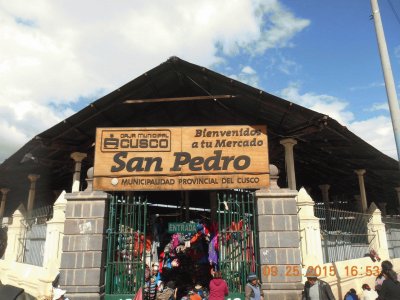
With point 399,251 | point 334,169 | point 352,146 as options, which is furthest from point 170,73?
point 399,251

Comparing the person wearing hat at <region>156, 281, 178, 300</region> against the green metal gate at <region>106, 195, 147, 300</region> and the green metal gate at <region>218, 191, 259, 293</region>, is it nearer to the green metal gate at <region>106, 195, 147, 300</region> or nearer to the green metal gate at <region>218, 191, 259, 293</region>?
the green metal gate at <region>106, 195, 147, 300</region>

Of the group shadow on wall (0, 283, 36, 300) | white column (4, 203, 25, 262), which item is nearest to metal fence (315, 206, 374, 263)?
shadow on wall (0, 283, 36, 300)

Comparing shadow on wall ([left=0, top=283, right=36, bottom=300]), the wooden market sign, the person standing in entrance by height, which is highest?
the wooden market sign

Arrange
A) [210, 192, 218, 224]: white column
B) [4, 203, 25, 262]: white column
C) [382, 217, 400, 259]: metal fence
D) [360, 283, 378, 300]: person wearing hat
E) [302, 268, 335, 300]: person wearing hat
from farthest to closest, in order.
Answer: [382, 217, 400, 259]: metal fence → [4, 203, 25, 262]: white column → [210, 192, 218, 224]: white column → [360, 283, 378, 300]: person wearing hat → [302, 268, 335, 300]: person wearing hat

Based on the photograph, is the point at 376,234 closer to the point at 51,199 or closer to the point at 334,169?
the point at 334,169

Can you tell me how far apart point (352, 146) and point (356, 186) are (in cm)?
944

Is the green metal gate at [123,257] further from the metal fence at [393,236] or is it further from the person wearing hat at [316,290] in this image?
the metal fence at [393,236]

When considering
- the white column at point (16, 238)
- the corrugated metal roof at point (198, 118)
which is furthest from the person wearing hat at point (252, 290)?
the white column at point (16, 238)

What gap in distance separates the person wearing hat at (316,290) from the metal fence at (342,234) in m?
3.44

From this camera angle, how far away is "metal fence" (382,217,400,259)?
1309 centimetres

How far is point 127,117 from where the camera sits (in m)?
9.63

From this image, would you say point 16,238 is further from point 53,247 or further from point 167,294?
point 167,294

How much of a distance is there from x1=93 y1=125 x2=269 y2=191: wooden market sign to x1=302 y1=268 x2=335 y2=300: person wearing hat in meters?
2.28

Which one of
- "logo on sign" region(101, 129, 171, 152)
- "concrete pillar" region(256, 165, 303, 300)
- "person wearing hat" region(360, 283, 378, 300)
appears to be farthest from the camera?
"person wearing hat" region(360, 283, 378, 300)
